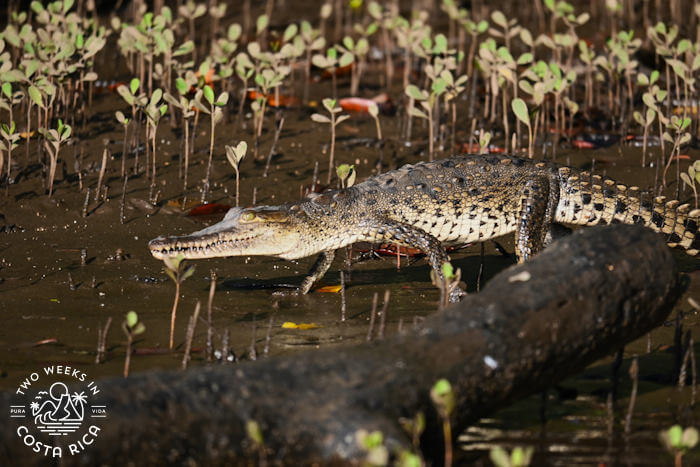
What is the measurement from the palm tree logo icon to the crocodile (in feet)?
9.22

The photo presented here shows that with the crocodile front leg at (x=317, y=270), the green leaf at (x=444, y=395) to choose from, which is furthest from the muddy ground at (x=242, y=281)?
the green leaf at (x=444, y=395)

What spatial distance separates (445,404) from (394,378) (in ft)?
1.00

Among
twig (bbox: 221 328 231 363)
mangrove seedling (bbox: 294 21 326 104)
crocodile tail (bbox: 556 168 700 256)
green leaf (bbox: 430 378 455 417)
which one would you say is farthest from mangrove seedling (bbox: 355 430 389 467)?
mangrove seedling (bbox: 294 21 326 104)

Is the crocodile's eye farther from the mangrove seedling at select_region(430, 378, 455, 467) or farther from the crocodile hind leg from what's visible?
the mangrove seedling at select_region(430, 378, 455, 467)

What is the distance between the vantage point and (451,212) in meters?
6.72

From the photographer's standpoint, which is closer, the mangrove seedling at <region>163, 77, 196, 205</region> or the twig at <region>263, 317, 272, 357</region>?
the twig at <region>263, 317, 272, 357</region>

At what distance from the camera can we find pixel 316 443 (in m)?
3.44

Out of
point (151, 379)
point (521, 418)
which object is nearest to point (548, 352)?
point (521, 418)

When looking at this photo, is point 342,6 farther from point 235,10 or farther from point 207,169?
point 207,169

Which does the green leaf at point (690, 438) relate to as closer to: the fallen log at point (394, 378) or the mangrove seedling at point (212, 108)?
the fallen log at point (394, 378)

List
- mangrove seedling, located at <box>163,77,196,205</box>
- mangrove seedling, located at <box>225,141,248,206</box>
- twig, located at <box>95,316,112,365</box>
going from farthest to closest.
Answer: mangrove seedling, located at <box>163,77,196,205</box> → mangrove seedling, located at <box>225,141,248,206</box> → twig, located at <box>95,316,112,365</box>

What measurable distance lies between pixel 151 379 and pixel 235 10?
10.6 metres

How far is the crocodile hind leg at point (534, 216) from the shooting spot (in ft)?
21.5

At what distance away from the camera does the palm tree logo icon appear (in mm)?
3396
